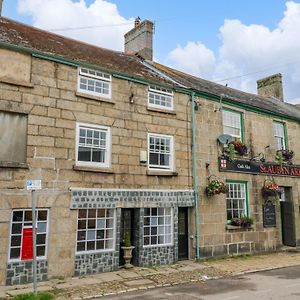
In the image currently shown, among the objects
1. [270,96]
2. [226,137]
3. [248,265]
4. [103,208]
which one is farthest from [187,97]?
[270,96]

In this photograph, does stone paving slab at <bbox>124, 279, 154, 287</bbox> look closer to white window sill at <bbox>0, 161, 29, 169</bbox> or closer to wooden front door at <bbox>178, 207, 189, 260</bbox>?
wooden front door at <bbox>178, 207, 189, 260</bbox>

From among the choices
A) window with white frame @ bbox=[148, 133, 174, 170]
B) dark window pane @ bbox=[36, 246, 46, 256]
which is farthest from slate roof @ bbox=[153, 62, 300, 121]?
dark window pane @ bbox=[36, 246, 46, 256]

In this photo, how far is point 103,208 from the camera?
1177 cm

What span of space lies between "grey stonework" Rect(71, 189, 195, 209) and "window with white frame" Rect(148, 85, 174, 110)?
139 inches

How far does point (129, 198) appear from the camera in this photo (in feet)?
40.5

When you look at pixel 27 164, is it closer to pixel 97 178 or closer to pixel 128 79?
pixel 97 178

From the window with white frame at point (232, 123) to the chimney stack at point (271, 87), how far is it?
9288mm

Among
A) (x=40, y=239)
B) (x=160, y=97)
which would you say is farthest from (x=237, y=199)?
(x=40, y=239)

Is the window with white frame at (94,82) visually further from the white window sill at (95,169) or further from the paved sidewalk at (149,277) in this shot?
the paved sidewalk at (149,277)

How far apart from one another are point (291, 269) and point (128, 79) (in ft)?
30.7

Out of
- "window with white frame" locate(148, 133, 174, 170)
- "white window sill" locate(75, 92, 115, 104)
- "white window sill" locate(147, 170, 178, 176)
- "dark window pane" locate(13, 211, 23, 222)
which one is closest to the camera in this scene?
"dark window pane" locate(13, 211, 23, 222)

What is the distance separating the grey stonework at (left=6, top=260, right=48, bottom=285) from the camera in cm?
980

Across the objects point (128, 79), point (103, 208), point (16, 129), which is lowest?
point (103, 208)

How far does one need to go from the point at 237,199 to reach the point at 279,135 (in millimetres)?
5005
